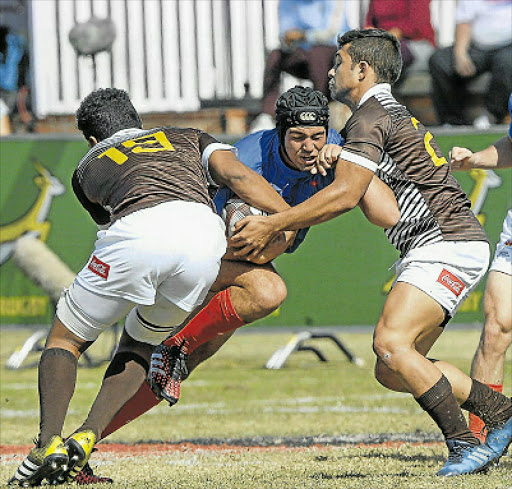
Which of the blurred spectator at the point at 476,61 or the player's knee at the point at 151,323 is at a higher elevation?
the blurred spectator at the point at 476,61

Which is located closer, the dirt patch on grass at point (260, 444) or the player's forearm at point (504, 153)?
the player's forearm at point (504, 153)

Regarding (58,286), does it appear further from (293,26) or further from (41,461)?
(41,461)

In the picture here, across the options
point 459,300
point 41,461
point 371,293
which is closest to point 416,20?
point 371,293

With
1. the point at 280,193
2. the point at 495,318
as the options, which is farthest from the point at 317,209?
the point at 495,318

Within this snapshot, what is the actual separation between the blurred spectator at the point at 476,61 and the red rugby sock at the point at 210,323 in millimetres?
5300

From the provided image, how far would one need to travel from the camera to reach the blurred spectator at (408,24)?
11.6 m

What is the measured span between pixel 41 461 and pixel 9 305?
5.20 metres

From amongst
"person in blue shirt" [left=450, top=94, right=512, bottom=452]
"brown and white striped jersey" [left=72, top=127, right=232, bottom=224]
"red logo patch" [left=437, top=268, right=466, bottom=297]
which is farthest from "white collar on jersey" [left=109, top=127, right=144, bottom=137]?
"person in blue shirt" [left=450, top=94, right=512, bottom=452]

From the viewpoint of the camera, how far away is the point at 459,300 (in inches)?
222

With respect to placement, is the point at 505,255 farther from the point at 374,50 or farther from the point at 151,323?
the point at 151,323

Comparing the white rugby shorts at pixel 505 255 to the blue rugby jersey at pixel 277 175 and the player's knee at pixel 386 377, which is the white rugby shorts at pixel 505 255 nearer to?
the player's knee at pixel 386 377

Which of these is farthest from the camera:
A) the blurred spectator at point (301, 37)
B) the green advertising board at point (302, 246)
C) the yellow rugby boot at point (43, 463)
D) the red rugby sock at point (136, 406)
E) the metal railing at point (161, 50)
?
the metal railing at point (161, 50)

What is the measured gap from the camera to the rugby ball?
5.71 meters

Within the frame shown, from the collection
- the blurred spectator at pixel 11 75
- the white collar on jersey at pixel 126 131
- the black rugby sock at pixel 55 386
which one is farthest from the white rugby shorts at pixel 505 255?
the blurred spectator at pixel 11 75
